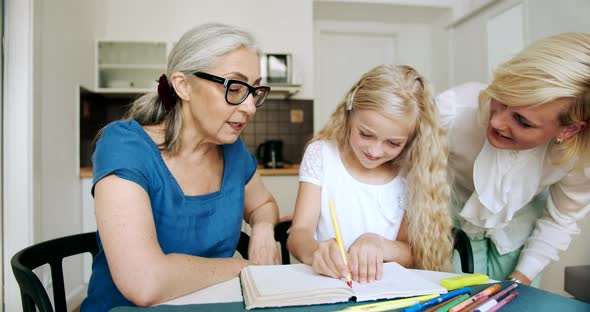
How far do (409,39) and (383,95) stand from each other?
117 inches

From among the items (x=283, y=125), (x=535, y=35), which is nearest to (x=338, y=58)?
(x=283, y=125)

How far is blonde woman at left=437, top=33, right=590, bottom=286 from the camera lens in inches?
39.1

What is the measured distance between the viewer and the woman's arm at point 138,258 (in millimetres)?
759

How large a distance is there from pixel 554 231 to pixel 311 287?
3.18 ft

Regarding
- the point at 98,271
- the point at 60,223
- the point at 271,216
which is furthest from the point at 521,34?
the point at 60,223

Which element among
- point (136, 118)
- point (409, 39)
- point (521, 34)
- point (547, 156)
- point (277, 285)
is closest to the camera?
point (277, 285)

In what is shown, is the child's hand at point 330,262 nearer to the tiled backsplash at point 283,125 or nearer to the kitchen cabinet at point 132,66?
the kitchen cabinet at point 132,66

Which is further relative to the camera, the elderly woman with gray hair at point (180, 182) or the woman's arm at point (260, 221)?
the woman's arm at point (260, 221)

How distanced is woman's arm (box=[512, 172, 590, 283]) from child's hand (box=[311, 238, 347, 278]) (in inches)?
30.4

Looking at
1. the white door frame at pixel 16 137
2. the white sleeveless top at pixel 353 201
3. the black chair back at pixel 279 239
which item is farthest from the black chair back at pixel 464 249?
the white door frame at pixel 16 137

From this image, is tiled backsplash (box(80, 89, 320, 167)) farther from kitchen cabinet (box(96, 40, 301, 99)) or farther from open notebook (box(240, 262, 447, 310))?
open notebook (box(240, 262, 447, 310))

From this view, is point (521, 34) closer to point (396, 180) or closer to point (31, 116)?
point (396, 180)

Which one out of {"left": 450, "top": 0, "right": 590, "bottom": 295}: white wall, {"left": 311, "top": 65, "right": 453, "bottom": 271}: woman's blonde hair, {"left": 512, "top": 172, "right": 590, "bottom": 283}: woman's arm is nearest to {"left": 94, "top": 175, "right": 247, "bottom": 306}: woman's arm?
{"left": 311, "top": 65, "right": 453, "bottom": 271}: woman's blonde hair

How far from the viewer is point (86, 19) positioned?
8.95 feet
